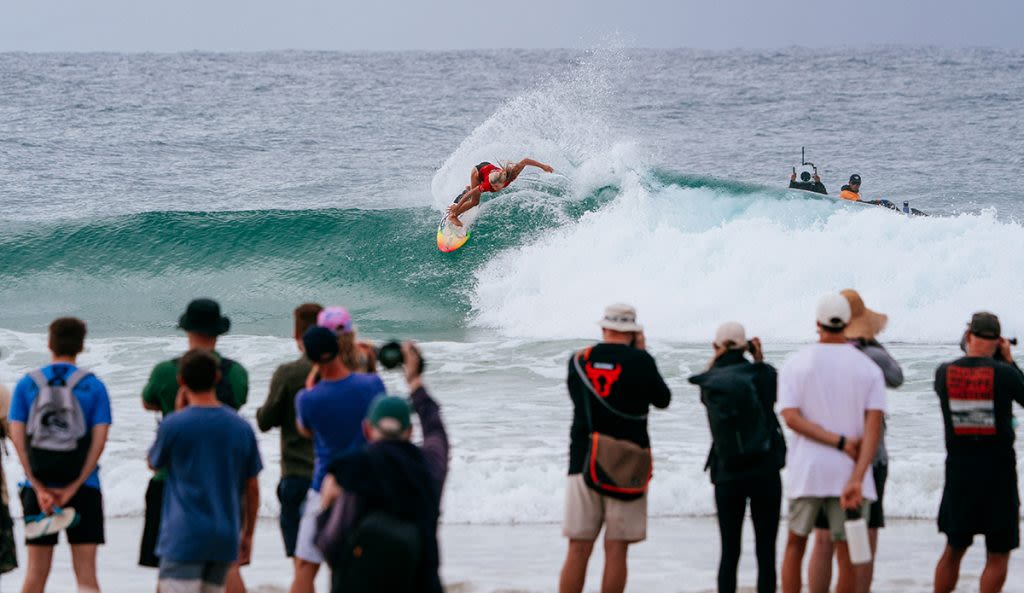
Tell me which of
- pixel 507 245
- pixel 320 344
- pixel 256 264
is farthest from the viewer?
pixel 256 264

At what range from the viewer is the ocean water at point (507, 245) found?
1005cm

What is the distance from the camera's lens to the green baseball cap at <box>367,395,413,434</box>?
339 centimetres

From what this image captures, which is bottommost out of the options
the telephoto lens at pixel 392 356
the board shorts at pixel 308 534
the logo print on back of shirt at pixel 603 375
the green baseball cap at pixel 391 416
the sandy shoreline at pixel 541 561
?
the sandy shoreline at pixel 541 561

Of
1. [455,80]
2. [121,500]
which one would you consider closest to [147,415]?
[121,500]

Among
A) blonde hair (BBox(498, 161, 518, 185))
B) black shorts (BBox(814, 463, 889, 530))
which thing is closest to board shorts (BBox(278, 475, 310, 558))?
black shorts (BBox(814, 463, 889, 530))

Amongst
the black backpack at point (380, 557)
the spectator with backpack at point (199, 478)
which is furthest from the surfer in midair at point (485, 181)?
the black backpack at point (380, 557)

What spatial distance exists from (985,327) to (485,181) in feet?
40.3

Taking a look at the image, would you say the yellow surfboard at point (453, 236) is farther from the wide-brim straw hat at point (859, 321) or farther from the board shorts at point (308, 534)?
the board shorts at point (308, 534)

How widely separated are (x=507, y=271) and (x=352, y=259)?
Result: 3465 millimetres

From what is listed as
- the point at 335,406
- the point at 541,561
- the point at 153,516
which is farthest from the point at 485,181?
the point at 335,406

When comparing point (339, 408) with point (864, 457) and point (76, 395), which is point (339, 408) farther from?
point (864, 457)

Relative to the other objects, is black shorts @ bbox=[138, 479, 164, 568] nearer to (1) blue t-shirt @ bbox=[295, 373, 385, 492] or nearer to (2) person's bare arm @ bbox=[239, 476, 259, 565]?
(2) person's bare arm @ bbox=[239, 476, 259, 565]

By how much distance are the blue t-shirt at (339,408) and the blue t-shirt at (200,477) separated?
25 centimetres

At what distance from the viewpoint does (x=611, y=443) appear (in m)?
5.04
